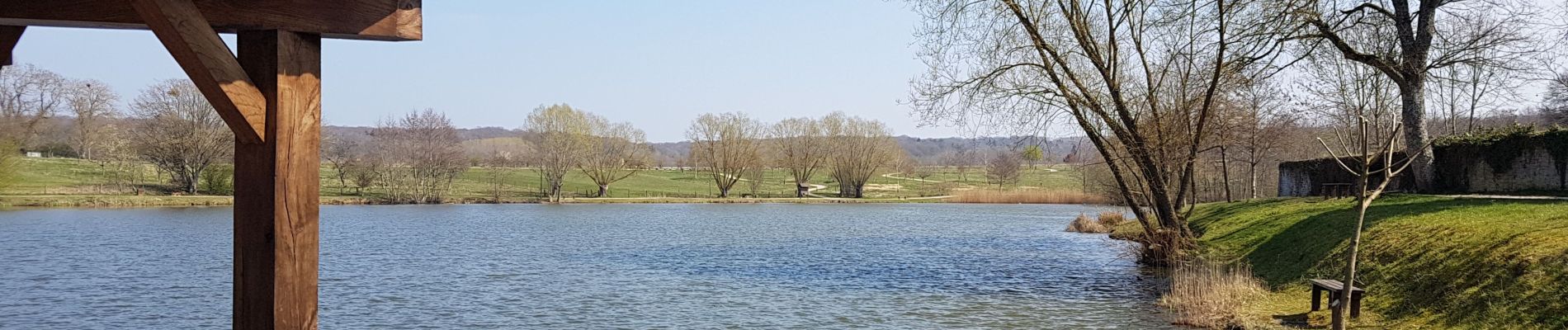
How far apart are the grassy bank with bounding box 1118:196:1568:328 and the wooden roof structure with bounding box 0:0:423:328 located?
10286 millimetres

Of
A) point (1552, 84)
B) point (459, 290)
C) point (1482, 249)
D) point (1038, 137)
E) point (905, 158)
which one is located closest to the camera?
point (1482, 249)

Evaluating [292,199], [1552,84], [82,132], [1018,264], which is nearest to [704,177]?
[82,132]

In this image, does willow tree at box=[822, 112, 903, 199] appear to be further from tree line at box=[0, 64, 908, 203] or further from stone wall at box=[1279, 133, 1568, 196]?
stone wall at box=[1279, 133, 1568, 196]

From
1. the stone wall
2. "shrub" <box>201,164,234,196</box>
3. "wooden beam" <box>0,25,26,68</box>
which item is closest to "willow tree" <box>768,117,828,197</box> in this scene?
"shrub" <box>201,164,234,196</box>

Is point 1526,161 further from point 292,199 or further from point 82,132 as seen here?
point 82,132

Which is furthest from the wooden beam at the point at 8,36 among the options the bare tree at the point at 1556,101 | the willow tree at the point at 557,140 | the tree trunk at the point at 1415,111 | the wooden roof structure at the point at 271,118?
the willow tree at the point at 557,140

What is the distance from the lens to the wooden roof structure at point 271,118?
4465 millimetres

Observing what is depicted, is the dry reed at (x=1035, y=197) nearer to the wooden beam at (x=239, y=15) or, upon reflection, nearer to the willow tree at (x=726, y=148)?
the willow tree at (x=726, y=148)

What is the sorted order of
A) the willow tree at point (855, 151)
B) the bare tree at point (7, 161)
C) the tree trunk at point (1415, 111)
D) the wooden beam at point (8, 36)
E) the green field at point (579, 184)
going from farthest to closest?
the willow tree at point (855, 151) < the green field at point (579, 184) < the bare tree at point (7, 161) < the tree trunk at point (1415, 111) < the wooden beam at point (8, 36)

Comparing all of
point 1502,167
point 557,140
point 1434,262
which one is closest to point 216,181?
point 557,140

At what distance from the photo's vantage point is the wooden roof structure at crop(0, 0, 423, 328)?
14.6 ft

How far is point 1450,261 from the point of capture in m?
12.5

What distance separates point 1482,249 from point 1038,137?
375 inches

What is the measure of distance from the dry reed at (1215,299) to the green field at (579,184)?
24483mm
